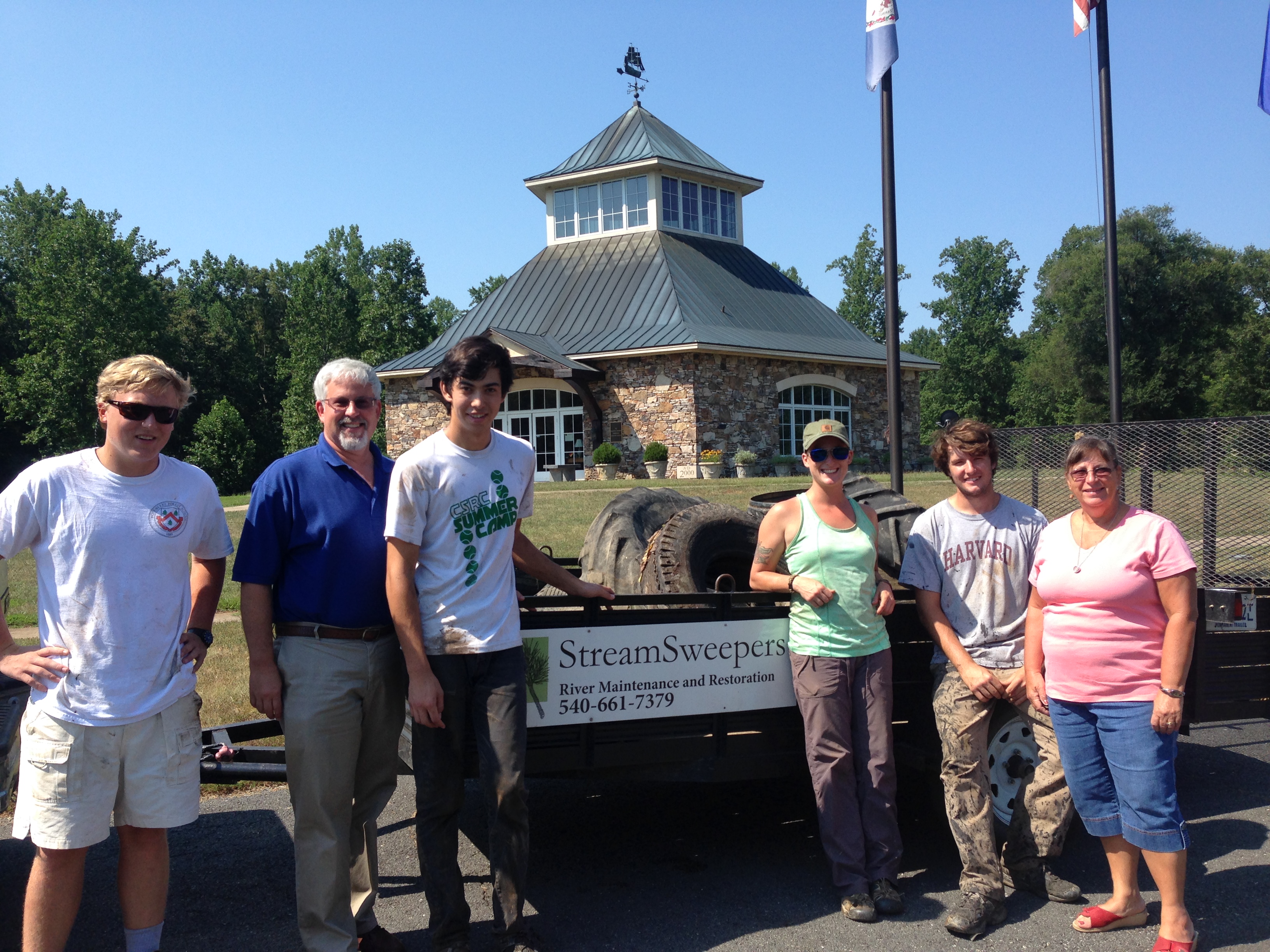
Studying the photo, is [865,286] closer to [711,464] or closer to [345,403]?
[711,464]

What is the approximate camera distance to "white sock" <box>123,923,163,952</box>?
324 centimetres

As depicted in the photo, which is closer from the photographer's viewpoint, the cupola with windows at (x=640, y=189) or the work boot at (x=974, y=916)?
the work boot at (x=974, y=916)

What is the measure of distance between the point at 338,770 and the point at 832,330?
30.3 meters

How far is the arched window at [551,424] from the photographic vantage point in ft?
95.6

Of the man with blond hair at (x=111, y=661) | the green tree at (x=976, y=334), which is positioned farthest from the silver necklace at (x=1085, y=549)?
the green tree at (x=976, y=334)

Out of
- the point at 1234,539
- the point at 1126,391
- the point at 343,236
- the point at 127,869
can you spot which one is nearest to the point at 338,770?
the point at 127,869

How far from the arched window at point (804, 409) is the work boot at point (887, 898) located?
24239mm

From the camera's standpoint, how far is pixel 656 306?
2872cm

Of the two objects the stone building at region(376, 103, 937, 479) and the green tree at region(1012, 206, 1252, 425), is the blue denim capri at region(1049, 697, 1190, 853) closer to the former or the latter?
the stone building at region(376, 103, 937, 479)

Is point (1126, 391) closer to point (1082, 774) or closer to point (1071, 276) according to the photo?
point (1071, 276)

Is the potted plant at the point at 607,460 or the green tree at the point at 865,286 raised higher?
the green tree at the point at 865,286

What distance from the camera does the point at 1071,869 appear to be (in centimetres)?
438

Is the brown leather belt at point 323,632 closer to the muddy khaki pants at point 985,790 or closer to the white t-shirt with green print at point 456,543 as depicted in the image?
the white t-shirt with green print at point 456,543

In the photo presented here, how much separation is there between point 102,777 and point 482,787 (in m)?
1.20
